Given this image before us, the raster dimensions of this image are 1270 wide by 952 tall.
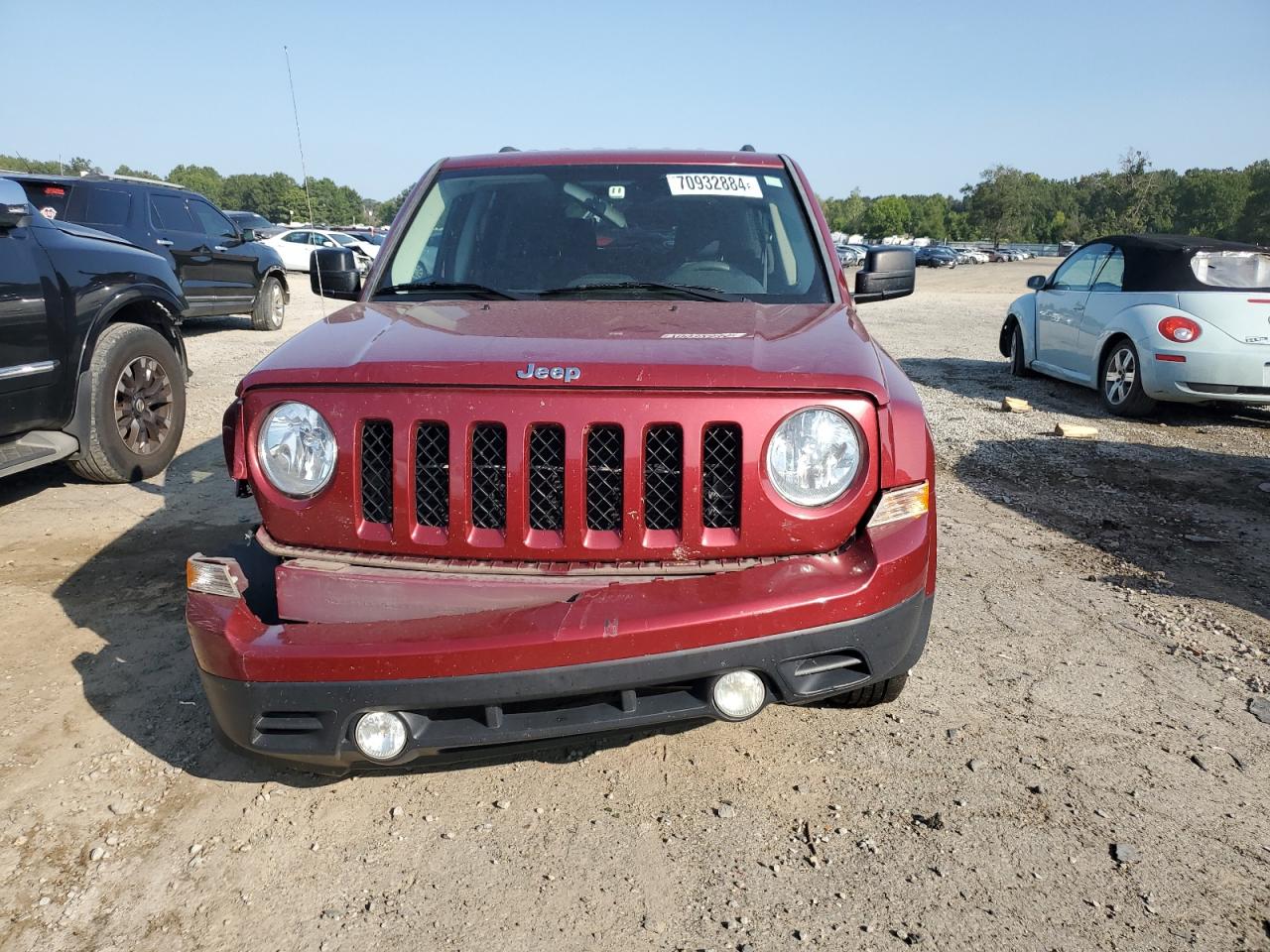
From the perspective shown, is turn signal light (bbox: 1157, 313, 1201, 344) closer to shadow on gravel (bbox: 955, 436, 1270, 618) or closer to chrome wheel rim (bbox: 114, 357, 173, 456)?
shadow on gravel (bbox: 955, 436, 1270, 618)

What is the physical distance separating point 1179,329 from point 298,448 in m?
7.54

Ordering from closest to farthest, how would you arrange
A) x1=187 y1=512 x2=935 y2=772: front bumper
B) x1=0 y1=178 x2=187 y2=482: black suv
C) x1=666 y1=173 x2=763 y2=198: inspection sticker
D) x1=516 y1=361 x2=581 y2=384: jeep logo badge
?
1. x1=187 y1=512 x2=935 y2=772: front bumper
2. x1=516 y1=361 x2=581 y2=384: jeep logo badge
3. x1=666 y1=173 x2=763 y2=198: inspection sticker
4. x1=0 y1=178 x2=187 y2=482: black suv

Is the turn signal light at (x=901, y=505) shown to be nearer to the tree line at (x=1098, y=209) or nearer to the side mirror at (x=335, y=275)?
the side mirror at (x=335, y=275)

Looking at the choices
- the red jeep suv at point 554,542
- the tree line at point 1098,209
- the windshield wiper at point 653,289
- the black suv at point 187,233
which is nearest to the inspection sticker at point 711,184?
the windshield wiper at point 653,289

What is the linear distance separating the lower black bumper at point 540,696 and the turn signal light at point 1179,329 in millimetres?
6644

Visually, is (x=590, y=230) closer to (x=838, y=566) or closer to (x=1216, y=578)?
(x=838, y=566)

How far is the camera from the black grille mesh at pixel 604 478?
2213 mm

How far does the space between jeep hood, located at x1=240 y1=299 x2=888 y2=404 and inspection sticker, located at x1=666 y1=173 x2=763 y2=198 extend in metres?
0.79

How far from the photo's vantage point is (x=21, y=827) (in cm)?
246

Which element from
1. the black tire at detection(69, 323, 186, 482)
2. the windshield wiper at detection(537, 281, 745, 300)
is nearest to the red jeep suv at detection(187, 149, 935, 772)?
the windshield wiper at detection(537, 281, 745, 300)

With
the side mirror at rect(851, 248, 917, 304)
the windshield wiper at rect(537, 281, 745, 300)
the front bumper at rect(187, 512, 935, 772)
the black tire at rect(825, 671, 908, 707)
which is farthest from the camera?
the side mirror at rect(851, 248, 917, 304)

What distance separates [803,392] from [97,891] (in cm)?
209

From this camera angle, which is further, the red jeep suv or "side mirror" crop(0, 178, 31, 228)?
"side mirror" crop(0, 178, 31, 228)

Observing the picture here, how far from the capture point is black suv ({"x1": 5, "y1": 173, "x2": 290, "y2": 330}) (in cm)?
951
